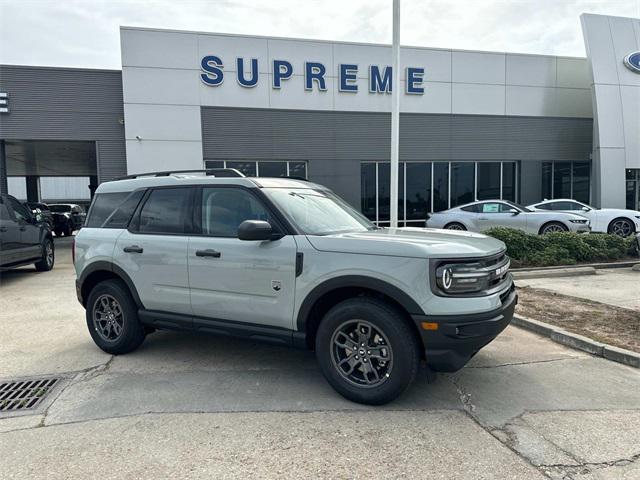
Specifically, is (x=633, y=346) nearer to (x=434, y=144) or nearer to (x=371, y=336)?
(x=371, y=336)

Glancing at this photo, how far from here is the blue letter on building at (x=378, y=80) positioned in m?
17.7

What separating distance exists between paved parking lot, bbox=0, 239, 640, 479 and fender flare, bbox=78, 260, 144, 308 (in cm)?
70

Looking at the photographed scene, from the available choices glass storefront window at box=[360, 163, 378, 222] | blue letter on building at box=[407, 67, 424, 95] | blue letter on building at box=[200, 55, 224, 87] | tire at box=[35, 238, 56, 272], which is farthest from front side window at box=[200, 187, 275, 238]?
blue letter on building at box=[407, 67, 424, 95]

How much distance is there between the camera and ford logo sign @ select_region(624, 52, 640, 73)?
719 inches

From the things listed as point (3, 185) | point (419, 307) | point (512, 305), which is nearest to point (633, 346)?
point (512, 305)

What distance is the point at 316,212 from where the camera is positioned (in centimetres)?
429

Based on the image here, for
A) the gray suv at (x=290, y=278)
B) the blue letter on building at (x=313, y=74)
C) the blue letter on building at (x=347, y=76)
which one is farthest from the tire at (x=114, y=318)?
the blue letter on building at (x=347, y=76)

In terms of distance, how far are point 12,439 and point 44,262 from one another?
929cm

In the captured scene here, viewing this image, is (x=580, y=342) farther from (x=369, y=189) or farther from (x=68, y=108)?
(x=68, y=108)

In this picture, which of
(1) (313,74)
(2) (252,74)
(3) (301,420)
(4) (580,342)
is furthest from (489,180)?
(3) (301,420)

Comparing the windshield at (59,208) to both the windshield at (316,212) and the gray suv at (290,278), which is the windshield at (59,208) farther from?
the windshield at (316,212)

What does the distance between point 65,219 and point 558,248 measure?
2238 cm

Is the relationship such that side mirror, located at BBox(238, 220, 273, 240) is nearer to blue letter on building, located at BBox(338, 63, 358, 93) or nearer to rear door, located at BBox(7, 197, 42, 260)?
rear door, located at BBox(7, 197, 42, 260)

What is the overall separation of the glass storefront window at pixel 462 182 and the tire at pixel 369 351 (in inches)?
654
